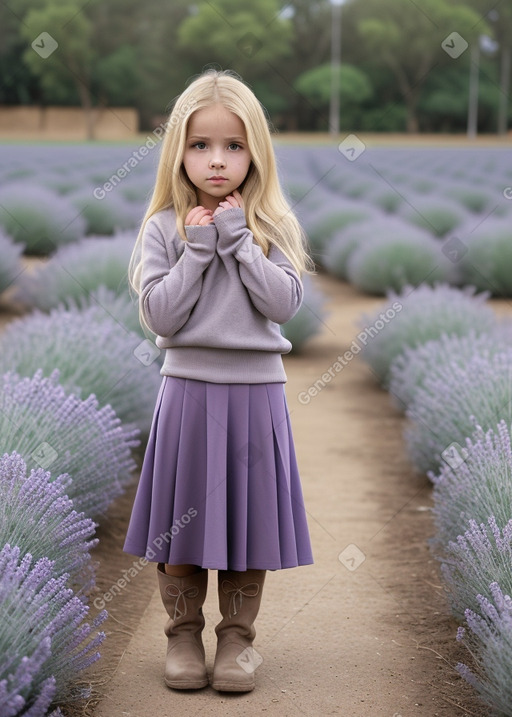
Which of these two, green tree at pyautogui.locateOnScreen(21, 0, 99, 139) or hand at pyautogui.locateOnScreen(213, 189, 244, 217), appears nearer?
hand at pyautogui.locateOnScreen(213, 189, 244, 217)

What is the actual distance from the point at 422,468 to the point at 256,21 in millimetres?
58226

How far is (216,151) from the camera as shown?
2275 millimetres

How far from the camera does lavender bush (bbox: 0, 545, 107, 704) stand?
1760 millimetres

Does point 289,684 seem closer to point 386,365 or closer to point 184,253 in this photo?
point 184,253

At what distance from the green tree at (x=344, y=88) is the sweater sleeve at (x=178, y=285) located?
5364 cm

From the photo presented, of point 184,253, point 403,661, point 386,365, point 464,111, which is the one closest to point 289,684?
point 403,661

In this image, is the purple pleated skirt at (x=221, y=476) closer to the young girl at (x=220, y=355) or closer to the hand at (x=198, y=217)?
the young girl at (x=220, y=355)

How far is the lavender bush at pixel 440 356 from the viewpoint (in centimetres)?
461

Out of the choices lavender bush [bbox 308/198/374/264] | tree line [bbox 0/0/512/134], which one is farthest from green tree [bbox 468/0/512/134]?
lavender bush [bbox 308/198/374/264]

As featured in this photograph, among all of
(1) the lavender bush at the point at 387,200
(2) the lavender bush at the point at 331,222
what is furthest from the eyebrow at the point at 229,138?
(1) the lavender bush at the point at 387,200

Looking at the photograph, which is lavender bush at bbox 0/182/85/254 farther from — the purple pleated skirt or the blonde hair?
the purple pleated skirt

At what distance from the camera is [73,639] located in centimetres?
216

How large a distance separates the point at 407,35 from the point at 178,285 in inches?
2361

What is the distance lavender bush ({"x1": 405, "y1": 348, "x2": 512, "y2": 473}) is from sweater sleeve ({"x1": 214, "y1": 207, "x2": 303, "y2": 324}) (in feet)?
4.45
